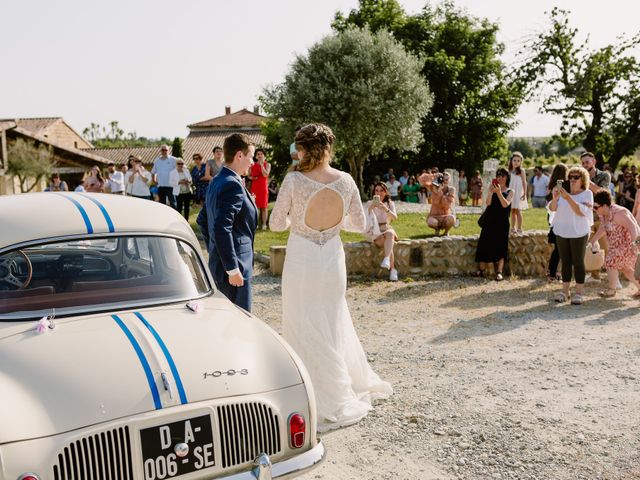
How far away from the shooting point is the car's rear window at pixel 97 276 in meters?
3.86

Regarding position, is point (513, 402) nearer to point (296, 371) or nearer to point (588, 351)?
point (588, 351)

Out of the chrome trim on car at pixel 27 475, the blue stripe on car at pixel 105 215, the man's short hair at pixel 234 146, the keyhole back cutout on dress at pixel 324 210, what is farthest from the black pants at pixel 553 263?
the chrome trim on car at pixel 27 475

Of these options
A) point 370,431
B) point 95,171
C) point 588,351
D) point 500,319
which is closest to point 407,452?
point 370,431

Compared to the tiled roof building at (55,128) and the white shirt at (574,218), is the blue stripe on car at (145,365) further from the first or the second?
the tiled roof building at (55,128)

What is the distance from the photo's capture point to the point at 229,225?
210 inches

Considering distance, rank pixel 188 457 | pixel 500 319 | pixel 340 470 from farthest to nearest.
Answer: pixel 500 319 → pixel 340 470 → pixel 188 457

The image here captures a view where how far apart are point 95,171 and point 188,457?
16319 mm

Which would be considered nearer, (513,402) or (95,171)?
(513,402)

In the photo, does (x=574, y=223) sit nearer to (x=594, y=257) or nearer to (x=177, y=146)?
(x=594, y=257)

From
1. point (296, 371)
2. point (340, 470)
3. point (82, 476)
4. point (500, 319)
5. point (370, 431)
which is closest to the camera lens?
point (82, 476)

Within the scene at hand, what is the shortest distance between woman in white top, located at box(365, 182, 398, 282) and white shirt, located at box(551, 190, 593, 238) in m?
2.75

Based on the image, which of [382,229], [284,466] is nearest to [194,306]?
[284,466]

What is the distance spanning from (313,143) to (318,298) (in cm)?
126

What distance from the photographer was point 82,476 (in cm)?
298
